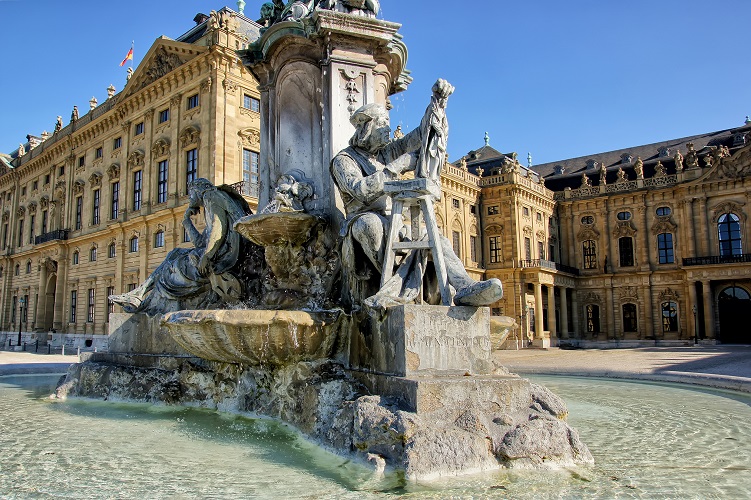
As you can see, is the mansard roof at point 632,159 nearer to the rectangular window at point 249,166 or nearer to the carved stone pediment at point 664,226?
the carved stone pediment at point 664,226

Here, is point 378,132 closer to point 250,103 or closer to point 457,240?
point 250,103

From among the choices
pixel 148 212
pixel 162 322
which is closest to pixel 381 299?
pixel 162 322

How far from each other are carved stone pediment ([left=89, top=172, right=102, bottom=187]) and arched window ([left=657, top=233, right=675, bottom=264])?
42624 millimetres

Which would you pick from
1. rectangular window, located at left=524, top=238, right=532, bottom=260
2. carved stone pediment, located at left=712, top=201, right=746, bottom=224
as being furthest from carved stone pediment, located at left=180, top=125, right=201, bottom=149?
carved stone pediment, located at left=712, top=201, right=746, bottom=224

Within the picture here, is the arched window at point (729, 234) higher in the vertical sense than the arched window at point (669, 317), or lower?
higher

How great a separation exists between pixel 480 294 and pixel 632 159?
54195 millimetres

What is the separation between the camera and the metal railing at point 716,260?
1628 inches

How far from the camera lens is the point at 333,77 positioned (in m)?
6.38

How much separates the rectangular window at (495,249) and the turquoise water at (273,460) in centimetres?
3999

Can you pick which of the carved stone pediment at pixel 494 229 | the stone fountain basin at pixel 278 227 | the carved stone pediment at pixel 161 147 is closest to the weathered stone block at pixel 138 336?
the stone fountain basin at pixel 278 227

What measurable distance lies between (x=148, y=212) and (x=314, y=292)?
28145mm

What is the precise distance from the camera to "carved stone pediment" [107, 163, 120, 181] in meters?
34.9

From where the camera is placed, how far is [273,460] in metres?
3.92

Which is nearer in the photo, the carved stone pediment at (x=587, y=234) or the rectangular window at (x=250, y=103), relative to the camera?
the rectangular window at (x=250, y=103)
